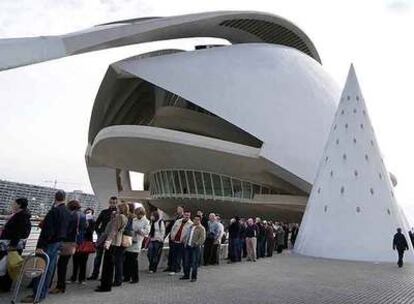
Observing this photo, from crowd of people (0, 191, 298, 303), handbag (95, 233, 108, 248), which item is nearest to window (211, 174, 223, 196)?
crowd of people (0, 191, 298, 303)

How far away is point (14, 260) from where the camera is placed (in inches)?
239

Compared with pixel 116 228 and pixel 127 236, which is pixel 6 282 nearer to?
pixel 116 228

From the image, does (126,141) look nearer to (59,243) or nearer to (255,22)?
(255,22)

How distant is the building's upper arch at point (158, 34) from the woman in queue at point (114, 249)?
9734 millimetres

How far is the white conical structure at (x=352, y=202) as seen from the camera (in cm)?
1638

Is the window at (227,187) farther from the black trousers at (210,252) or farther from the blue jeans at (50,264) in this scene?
the blue jeans at (50,264)

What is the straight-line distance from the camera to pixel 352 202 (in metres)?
17.1

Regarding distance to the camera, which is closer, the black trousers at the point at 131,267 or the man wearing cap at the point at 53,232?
the man wearing cap at the point at 53,232

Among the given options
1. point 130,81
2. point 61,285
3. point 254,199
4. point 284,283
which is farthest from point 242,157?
point 61,285

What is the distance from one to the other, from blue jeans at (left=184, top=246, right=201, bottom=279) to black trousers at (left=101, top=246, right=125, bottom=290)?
173cm

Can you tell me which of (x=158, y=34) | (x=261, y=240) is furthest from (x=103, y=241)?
(x=158, y=34)

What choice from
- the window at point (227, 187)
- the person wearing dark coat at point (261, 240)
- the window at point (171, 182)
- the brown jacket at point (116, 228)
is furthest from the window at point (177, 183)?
the brown jacket at point (116, 228)

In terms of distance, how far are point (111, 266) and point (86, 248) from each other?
0.87 m

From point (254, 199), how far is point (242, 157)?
17.9ft
